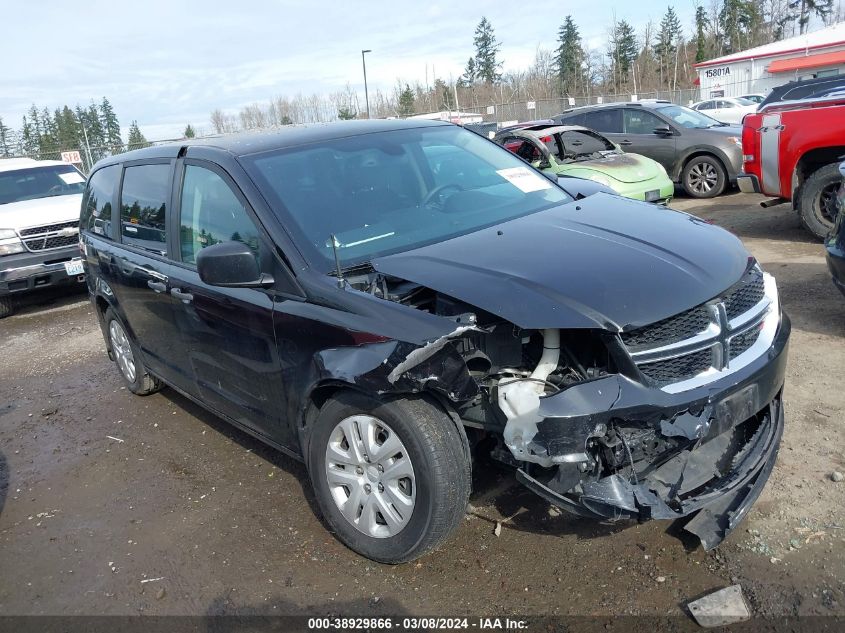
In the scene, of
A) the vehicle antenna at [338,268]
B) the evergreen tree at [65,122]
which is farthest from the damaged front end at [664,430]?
the evergreen tree at [65,122]

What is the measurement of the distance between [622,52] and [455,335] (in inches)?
2981

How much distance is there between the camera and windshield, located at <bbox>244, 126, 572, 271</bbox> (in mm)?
3256

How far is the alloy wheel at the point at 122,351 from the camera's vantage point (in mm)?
5295

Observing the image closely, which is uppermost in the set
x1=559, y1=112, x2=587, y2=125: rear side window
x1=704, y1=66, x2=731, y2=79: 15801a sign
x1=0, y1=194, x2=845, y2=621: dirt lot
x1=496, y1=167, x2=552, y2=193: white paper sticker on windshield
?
x1=704, y1=66, x2=731, y2=79: 15801a sign

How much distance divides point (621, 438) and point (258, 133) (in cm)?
283

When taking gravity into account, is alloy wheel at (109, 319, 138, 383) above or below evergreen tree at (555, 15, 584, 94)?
below

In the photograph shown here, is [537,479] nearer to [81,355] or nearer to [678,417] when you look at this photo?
[678,417]

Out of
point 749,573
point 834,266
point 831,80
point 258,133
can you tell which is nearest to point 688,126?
point 831,80

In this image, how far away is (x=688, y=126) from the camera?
37.3 feet

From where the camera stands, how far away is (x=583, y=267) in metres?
2.78

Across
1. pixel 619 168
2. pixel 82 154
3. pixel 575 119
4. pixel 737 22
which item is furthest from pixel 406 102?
pixel 619 168

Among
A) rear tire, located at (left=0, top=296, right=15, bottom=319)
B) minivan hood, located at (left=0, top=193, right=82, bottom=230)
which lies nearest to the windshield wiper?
minivan hood, located at (left=0, top=193, right=82, bottom=230)

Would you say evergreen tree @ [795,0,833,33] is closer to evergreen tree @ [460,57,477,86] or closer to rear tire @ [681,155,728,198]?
evergreen tree @ [460,57,477,86]

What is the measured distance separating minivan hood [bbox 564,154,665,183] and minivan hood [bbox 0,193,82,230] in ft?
21.6
